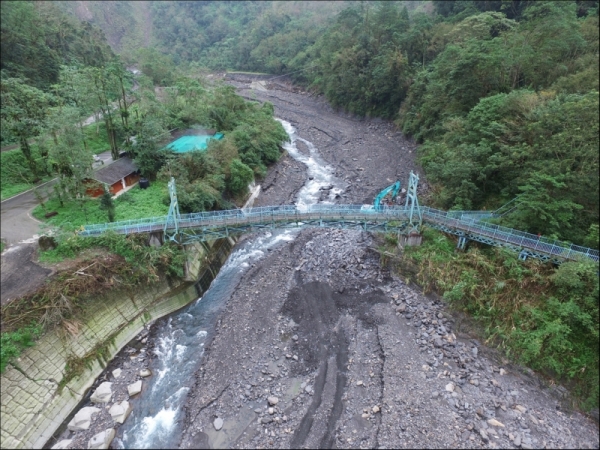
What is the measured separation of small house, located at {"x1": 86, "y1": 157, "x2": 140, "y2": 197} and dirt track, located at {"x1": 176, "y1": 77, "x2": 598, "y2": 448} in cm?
1403

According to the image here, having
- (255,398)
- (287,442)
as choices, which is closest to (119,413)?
(255,398)

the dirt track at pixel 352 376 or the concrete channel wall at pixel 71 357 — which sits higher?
the concrete channel wall at pixel 71 357

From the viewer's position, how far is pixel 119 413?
717 inches

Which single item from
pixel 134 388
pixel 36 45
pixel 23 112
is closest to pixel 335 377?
pixel 134 388

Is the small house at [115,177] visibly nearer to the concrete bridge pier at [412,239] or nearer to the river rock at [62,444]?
the river rock at [62,444]

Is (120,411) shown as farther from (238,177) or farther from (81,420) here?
(238,177)

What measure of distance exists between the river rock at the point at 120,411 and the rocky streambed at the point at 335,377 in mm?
330

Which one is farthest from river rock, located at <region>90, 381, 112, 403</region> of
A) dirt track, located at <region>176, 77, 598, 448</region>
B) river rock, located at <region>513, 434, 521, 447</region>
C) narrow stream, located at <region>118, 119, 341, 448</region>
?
river rock, located at <region>513, 434, 521, 447</region>

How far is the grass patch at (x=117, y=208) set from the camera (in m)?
25.4

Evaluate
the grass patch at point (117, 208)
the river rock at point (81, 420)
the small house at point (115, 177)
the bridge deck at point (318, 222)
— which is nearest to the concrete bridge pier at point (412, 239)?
the bridge deck at point (318, 222)

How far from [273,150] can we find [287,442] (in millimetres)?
34629

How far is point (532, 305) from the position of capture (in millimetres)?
20734

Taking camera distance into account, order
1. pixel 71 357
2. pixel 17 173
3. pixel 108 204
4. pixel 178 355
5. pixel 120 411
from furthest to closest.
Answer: pixel 17 173
pixel 108 204
pixel 178 355
pixel 71 357
pixel 120 411

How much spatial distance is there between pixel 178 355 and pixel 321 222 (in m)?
13.7
